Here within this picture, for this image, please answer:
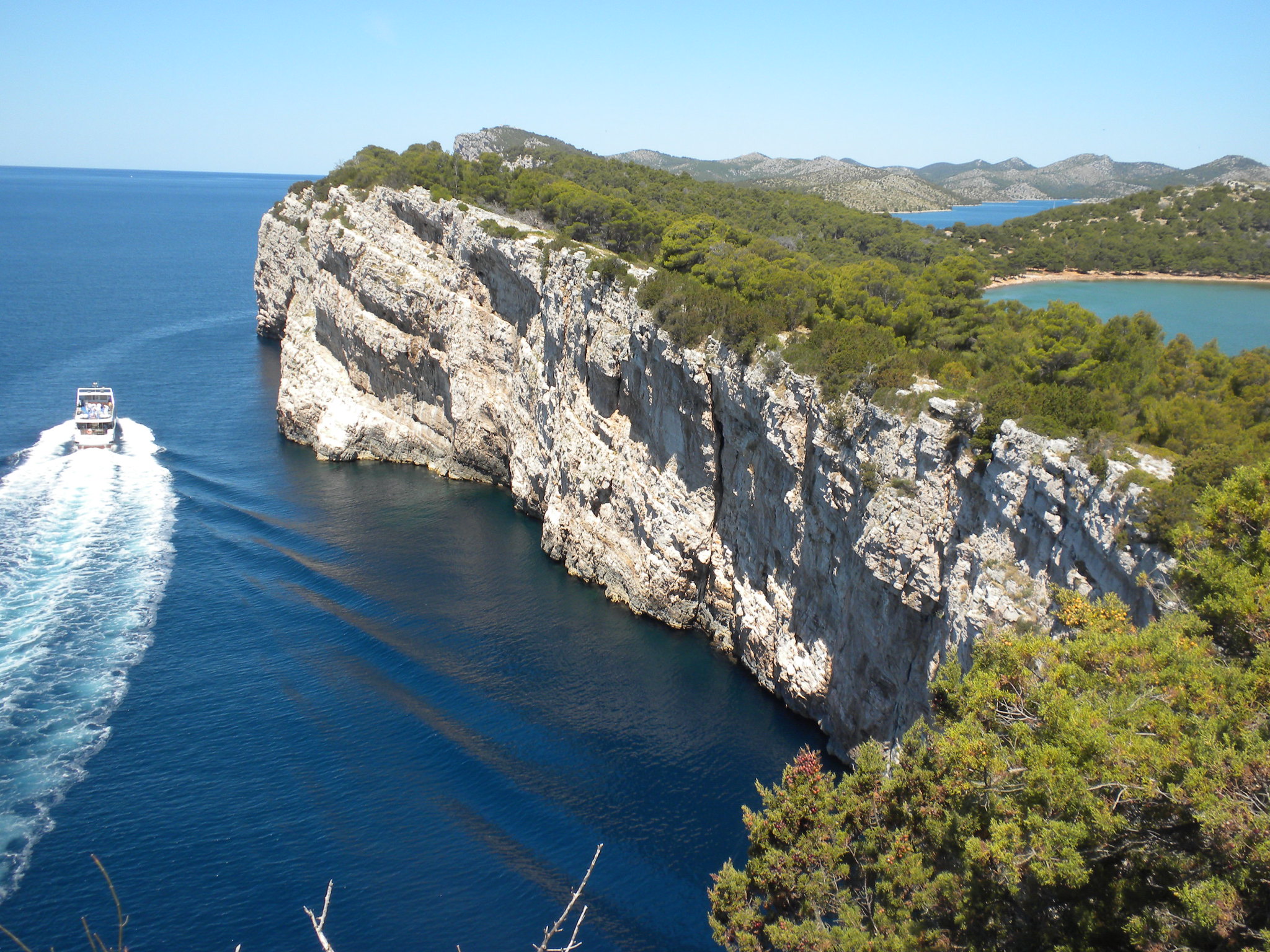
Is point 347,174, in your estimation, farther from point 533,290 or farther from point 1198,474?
point 1198,474

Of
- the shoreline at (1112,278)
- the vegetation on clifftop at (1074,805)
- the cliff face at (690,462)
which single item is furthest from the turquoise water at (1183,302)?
the vegetation on clifftop at (1074,805)

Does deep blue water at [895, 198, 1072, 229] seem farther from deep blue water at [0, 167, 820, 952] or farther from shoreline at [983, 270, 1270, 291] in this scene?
deep blue water at [0, 167, 820, 952]

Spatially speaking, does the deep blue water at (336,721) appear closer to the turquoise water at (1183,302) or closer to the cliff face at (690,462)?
the cliff face at (690,462)

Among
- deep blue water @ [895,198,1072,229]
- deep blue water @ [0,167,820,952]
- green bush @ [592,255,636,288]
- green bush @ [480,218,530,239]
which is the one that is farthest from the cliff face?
deep blue water @ [895,198,1072,229]

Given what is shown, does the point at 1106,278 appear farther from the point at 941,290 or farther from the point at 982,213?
the point at 982,213

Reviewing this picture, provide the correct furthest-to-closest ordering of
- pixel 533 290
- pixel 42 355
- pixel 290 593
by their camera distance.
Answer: pixel 42 355, pixel 533 290, pixel 290 593

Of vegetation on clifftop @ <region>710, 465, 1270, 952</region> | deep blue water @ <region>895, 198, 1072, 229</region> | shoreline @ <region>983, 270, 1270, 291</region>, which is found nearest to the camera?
vegetation on clifftop @ <region>710, 465, 1270, 952</region>

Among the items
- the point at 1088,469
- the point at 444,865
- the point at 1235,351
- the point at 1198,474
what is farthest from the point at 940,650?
the point at 1235,351
